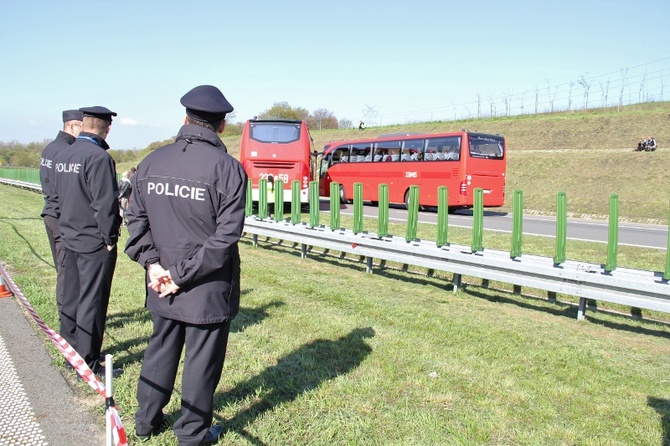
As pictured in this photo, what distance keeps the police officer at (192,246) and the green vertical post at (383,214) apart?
5682mm

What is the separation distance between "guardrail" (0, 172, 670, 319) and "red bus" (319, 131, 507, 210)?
34.8ft

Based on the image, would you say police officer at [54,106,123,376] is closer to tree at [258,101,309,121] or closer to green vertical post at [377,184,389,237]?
green vertical post at [377,184,389,237]

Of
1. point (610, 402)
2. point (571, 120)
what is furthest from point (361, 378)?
point (571, 120)

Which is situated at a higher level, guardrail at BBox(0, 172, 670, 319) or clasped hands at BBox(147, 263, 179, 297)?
clasped hands at BBox(147, 263, 179, 297)

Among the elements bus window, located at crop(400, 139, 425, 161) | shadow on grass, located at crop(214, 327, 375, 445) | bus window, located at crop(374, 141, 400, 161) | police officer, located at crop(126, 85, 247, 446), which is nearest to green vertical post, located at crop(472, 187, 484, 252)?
shadow on grass, located at crop(214, 327, 375, 445)

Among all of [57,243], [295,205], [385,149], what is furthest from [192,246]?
[385,149]

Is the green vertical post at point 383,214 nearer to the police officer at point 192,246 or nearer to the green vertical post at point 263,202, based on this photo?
the green vertical post at point 263,202

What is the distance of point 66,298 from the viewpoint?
4.50 metres

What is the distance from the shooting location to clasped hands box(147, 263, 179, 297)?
2980 millimetres

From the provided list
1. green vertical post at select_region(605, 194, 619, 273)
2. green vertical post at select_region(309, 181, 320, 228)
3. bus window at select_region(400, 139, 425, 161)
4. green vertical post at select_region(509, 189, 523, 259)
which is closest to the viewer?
green vertical post at select_region(605, 194, 619, 273)

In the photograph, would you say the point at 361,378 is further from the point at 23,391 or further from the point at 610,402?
the point at 23,391

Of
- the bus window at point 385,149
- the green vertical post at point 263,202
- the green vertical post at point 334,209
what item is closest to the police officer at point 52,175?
the green vertical post at point 334,209

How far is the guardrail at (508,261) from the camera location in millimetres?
5820

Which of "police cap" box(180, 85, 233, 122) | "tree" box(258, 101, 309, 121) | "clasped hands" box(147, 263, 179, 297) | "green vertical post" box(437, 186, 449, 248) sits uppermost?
"tree" box(258, 101, 309, 121)
